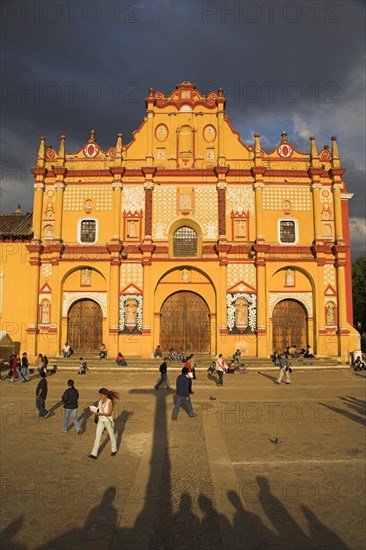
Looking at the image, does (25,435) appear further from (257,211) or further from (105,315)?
(257,211)

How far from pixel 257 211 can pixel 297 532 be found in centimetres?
2488

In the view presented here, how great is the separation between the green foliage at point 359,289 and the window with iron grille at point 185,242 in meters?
29.8

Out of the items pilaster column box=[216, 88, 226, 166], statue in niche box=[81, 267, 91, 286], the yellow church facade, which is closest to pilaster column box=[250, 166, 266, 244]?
the yellow church facade

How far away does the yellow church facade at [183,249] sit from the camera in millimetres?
28844

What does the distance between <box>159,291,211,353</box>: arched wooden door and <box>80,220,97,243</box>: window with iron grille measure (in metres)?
6.50

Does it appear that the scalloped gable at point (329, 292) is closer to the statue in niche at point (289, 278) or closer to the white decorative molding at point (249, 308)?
the statue in niche at point (289, 278)

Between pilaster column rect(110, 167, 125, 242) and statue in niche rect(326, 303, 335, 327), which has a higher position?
pilaster column rect(110, 167, 125, 242)

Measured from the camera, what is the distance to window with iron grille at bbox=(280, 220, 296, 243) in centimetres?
3002

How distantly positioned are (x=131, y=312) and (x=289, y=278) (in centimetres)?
1053

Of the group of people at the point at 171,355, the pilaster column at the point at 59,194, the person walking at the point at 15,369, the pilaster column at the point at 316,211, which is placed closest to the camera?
the person walking at the point at 15,369

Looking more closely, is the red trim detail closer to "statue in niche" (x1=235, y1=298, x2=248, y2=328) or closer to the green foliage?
"statue in niche" (x1=235, y1=298, x2=248, y2=328)

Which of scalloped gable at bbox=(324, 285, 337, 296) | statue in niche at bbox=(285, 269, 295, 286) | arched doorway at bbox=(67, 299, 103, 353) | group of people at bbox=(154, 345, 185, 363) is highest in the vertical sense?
statue in niche at bbox=(285, 269, 295, 286)

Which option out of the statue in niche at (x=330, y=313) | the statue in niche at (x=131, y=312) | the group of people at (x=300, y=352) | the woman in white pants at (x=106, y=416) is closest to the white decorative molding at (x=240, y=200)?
the statue in niche at (x=330, y=313)

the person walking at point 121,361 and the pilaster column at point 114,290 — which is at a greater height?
the pilaster column at point 114,290
